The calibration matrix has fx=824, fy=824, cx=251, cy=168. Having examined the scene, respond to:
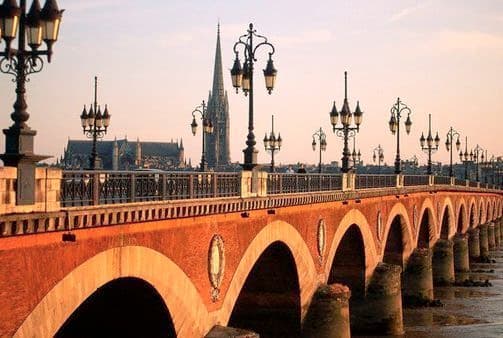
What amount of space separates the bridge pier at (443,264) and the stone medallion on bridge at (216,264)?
34799 millimetres

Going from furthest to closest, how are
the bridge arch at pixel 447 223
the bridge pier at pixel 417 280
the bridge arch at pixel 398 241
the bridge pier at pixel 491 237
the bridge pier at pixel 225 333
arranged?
1. the bridge pier at pixel 491 237
2. the bridge arch at pixel 447 223
3. the bridge arch at pixel 398 241
4. the bridge pier at pixel 417 280
5. the bridge pier at pixel 225 333

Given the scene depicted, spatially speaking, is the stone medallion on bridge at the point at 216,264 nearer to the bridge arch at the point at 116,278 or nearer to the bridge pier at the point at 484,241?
the bridge arch at the point at 116,278

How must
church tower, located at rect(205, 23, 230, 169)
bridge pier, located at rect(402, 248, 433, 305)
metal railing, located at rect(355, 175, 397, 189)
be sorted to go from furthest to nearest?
church tower, located at rect(205, 23, 230, 169), bridge pier, located at rect(402, 248, 433, 305), metal railing, located at rect(355, 175, 397, 189)

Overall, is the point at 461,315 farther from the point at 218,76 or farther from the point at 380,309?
the point at 218,76

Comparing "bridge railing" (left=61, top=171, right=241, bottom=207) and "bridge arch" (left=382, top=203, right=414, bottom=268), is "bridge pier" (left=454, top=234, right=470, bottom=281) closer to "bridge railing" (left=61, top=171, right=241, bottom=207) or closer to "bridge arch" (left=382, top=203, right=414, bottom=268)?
"bridge arch" (left=382, top=203, right=414, bottom=268)

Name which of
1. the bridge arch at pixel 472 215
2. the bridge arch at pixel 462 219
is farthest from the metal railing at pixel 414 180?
the bridge arch at pixel 472 215

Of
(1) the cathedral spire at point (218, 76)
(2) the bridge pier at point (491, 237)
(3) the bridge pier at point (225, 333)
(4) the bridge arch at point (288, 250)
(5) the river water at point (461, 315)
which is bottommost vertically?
(5) the river water at point (461, 315)

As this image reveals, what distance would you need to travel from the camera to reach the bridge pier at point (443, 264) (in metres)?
51.9

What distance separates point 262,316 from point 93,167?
7.34 meters

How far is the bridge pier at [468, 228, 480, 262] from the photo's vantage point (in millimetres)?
69619

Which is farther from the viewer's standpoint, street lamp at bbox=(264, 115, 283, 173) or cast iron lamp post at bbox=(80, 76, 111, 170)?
street lamp at bbox=(264, 115, 283, 173)

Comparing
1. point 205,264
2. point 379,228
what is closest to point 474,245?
point 379,228

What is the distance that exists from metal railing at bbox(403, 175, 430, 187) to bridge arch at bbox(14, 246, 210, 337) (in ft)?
103

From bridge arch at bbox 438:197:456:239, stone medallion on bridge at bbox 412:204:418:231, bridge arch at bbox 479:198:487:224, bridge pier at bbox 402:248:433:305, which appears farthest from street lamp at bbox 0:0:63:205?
bridge arch at bbox 479:198:487:224
